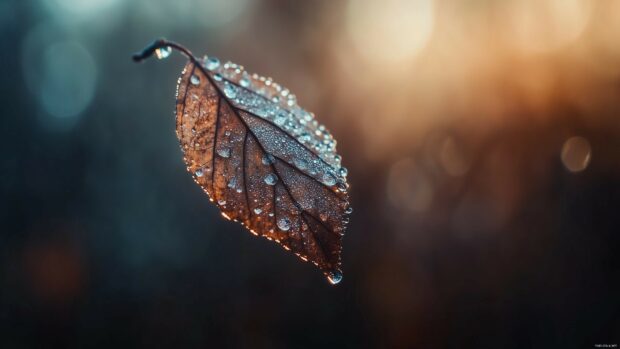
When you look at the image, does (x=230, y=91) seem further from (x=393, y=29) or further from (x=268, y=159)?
(x=393, y=29)

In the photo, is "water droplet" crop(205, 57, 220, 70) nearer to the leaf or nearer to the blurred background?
the leaf

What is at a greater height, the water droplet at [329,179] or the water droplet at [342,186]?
the water droplet at [329,179]

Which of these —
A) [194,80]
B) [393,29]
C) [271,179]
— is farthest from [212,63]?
[393,29]

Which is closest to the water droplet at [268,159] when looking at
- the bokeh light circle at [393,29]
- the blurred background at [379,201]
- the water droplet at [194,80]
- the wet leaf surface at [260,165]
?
the wet leaf surface at [260,165]

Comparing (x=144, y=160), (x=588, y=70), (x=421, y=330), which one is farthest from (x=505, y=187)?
(x=144, y=160)

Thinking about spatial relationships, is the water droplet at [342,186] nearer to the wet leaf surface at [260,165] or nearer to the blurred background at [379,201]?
the wet leaf surface at [260,165]

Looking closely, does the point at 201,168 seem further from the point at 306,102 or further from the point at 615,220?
the point at 306,102

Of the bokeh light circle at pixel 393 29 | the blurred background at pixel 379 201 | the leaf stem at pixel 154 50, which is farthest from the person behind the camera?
the bokeh light circle at pixel 393 29
